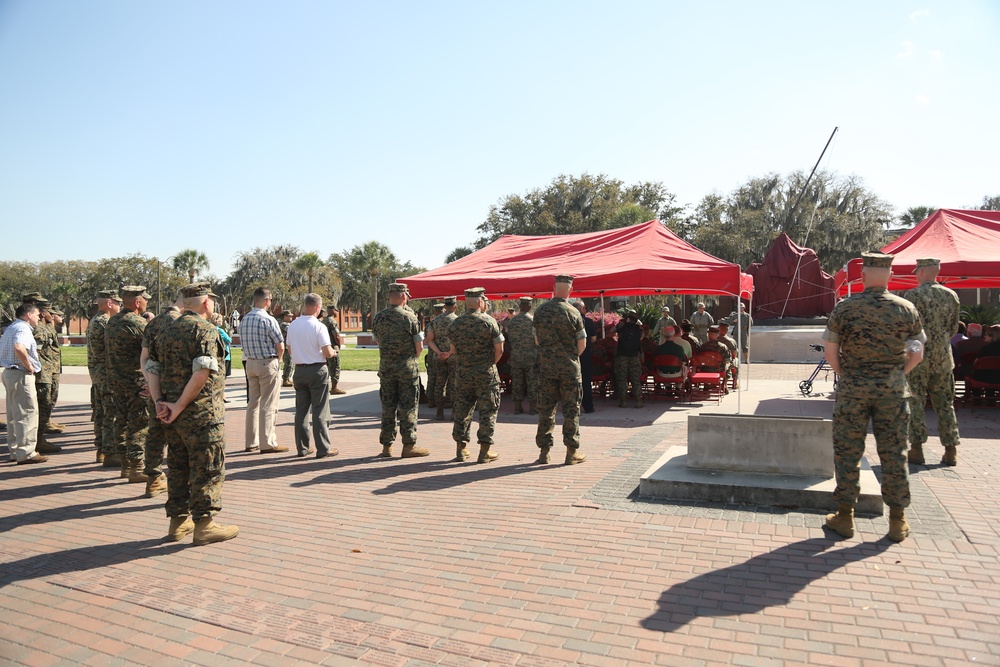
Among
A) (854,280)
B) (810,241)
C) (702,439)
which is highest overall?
(810,241)

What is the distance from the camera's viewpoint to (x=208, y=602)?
4031 mm

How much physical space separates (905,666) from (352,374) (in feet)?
58.5

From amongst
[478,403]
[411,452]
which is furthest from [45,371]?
[478,403]

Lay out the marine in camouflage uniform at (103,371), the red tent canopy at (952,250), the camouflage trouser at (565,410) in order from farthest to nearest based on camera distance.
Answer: the red tent canopy at (952,250) < the marine in camouflage uniform at (103,371) < the camouflage trouser at (565,410)

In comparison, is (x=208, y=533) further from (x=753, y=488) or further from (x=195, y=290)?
(x=753, y=488)

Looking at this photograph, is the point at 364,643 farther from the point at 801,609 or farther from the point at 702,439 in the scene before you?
the point at 702,439

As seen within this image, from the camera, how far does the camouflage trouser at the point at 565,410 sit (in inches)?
291

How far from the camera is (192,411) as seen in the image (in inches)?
193

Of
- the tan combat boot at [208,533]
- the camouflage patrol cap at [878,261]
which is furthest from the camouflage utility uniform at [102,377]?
the camouflage patrol cap at [878,261]

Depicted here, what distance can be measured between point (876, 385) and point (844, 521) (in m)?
1.01

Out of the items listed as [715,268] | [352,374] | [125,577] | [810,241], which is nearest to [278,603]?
[125,577]

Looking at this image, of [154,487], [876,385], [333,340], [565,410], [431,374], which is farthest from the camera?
[333,340]

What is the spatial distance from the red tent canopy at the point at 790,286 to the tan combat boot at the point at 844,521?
851 inches

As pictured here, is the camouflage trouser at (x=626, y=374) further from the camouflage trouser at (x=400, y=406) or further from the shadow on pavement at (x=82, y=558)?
the shadow on pavement at (x=82, y=558)
